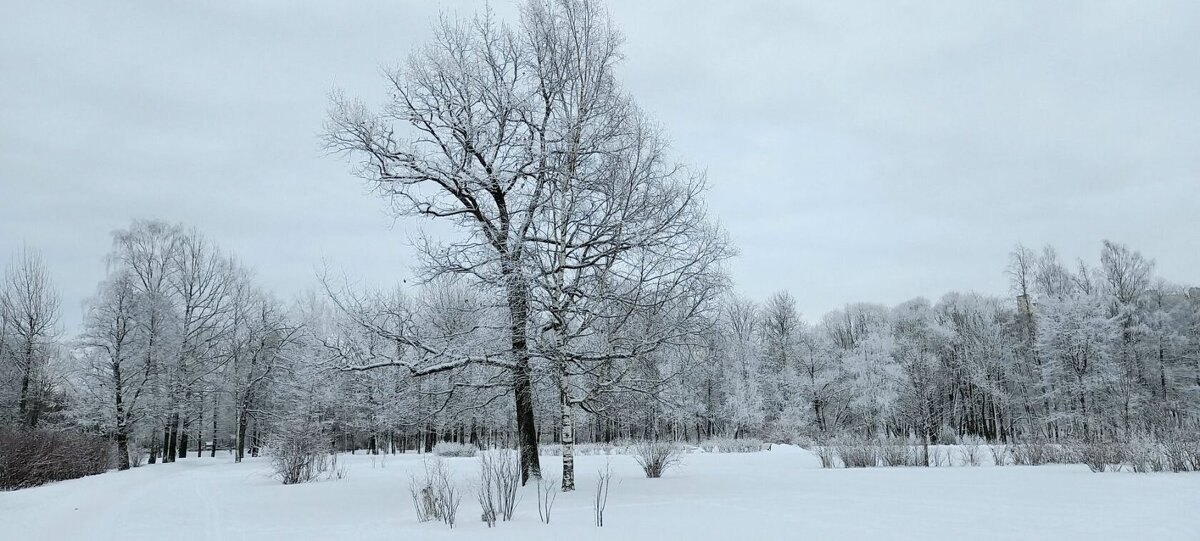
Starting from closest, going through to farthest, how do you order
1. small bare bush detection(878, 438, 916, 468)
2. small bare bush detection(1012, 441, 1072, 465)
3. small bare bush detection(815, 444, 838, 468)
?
small bare bush detection(1012, 441, 1072, 465), small bare bush detection(878, 438, 916, 468), small bare bush detection(815, 444, 838, 468)

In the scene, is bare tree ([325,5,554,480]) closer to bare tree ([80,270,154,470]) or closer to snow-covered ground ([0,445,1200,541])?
snow-covered ground ([0,445,1200,541])

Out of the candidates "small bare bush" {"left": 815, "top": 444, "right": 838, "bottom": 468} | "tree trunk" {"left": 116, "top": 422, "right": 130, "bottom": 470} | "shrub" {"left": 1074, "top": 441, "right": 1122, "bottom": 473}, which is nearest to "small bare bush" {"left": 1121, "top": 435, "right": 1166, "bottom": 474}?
"shrub" {"left": 1074, "top": 441, "right": 1122, "bottom": 473}

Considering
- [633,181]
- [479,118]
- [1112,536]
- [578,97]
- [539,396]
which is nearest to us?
[1112,536]

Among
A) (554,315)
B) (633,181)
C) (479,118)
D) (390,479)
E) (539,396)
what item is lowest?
(390,479)

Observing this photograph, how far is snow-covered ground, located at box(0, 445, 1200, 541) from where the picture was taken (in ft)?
22.4

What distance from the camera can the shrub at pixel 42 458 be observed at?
15.8 m

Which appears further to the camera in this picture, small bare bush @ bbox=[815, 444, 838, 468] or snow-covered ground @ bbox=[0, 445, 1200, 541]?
small bare bush @ bbox=[815, 444, 838, 468]

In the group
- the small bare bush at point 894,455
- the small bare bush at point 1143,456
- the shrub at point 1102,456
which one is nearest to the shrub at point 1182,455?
the small bare bush at point 1143,456

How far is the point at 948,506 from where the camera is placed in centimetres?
845

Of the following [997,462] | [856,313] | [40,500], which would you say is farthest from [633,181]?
[856,313]

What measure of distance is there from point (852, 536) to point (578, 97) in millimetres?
8922

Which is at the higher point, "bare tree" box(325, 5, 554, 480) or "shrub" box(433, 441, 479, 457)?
"bare tree" box(325, 5, 554, 480)

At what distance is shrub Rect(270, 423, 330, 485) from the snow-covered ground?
126 centimetres

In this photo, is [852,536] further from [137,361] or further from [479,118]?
[137,361]
